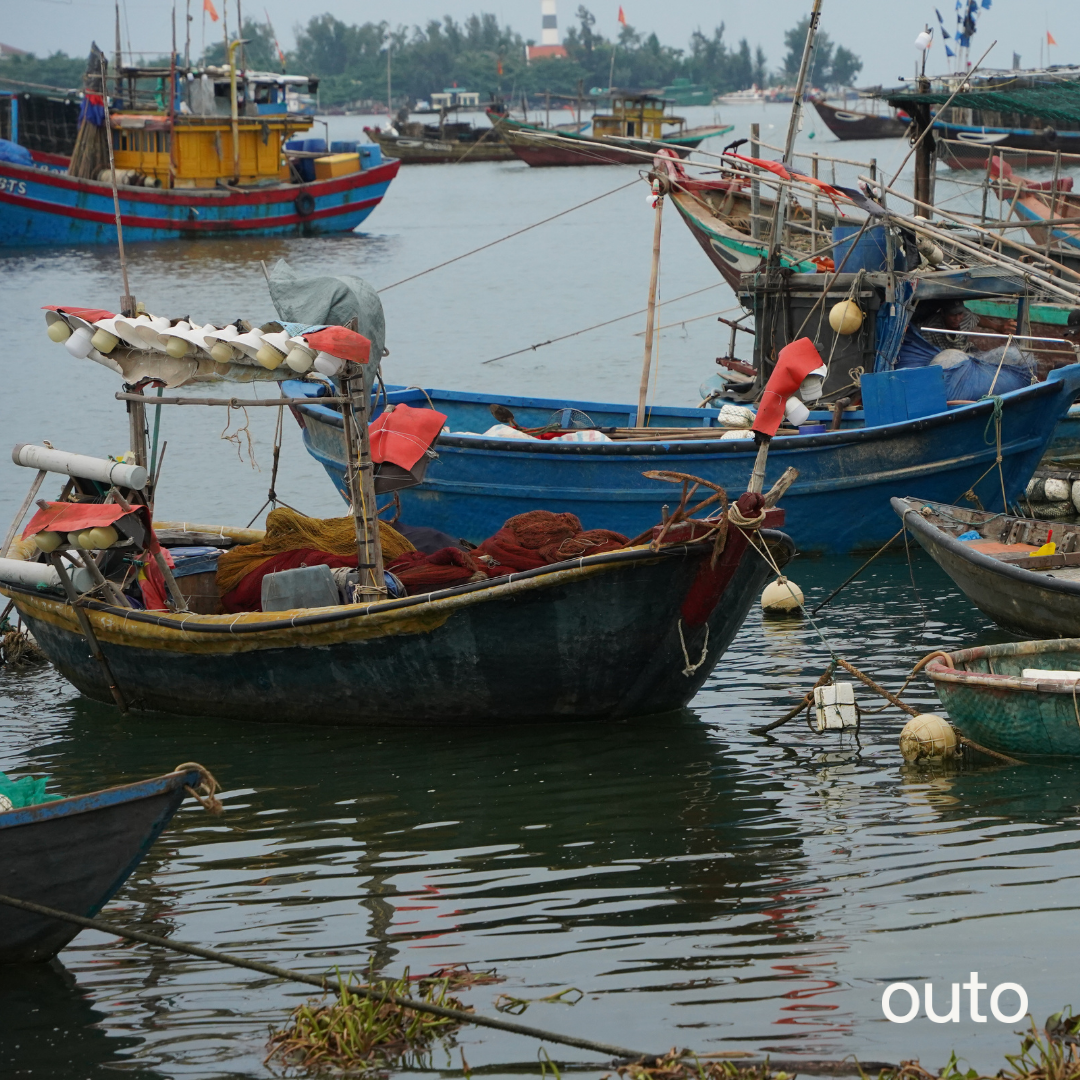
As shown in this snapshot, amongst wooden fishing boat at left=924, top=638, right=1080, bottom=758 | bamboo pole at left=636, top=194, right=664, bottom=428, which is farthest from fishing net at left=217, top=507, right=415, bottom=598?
wooden fishing boat at left=924, top=638, right=1080, bottom=758

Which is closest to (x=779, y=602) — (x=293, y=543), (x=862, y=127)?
(x=293, y=543)

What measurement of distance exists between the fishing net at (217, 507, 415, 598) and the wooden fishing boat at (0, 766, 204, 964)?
4.20 meters

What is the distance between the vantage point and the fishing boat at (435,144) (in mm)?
81625

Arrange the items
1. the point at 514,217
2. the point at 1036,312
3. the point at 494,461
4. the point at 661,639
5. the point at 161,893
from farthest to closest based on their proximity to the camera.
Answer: the point at 514,217 → the point at 1036,312 → the point at 494,461 → the point at 661,639 → the point at 161,893

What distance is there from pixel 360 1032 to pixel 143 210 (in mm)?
40593

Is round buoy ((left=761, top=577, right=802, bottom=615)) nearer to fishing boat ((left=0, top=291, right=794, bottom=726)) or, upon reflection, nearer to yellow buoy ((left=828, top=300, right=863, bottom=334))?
fishing boat ((left=0, top=291, right=794, bottom=726))

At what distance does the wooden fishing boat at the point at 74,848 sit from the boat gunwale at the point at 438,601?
279cm

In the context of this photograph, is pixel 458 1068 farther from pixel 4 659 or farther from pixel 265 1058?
pixel 4 659

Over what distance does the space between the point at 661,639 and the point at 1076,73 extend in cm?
1689

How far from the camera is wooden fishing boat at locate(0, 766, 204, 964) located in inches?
238

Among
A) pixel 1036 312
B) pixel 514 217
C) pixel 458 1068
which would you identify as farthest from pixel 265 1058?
pixel 514 217

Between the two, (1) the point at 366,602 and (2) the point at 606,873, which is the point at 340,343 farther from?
(2) the point at 606,873

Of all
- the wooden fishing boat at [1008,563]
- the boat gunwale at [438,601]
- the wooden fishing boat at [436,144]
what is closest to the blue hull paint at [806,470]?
the wooden fishing boat at [1008,563]

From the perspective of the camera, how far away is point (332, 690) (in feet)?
31.1
